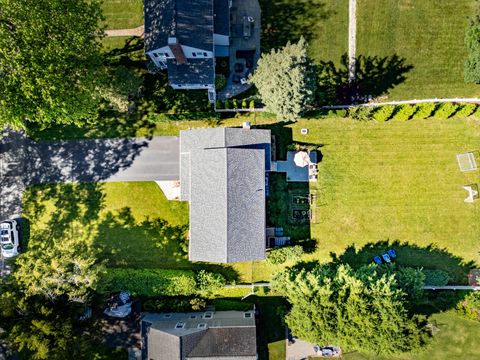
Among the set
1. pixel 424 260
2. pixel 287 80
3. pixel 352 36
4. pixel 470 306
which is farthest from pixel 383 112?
pixel 470 306

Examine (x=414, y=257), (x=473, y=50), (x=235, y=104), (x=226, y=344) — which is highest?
(x=473, y=50)

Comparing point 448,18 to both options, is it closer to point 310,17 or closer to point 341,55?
point 341,55

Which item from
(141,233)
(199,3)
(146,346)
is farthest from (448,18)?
(146,346)

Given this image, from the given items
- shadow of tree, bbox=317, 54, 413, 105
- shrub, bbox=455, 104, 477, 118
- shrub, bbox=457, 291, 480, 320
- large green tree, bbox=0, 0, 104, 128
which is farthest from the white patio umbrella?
shrub, bbox=457, 291, 480, 320

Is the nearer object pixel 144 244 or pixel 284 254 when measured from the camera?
pixel 284 254

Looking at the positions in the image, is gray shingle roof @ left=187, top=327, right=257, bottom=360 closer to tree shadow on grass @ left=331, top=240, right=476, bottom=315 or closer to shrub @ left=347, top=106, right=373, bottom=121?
tree shadow on grass @ left=331, top=240, right=476, bottom=315

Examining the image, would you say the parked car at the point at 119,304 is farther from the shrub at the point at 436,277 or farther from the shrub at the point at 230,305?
the shrub at the point at 436,277

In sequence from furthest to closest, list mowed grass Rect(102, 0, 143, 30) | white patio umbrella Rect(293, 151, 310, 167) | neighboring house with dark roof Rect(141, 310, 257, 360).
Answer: mowed grass Rect(102, 0, 143, 30) → white patio umbrella Rect(293, 151, 310, 167) → neighboring house with dark roof Rect(141, 310, 257, 360)

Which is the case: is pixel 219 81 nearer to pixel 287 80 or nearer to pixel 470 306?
pixel 287 80
